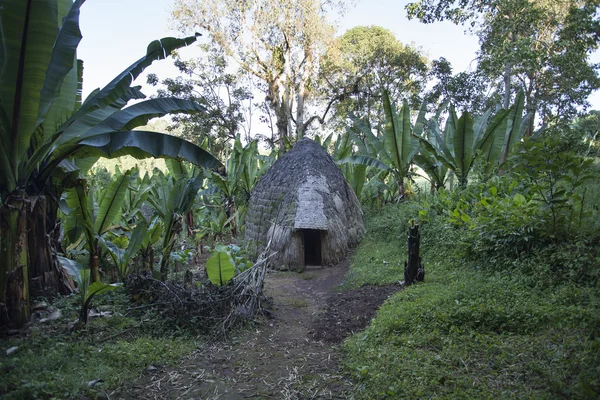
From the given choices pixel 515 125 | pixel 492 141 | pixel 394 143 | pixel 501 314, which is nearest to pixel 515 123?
pixel 515 125

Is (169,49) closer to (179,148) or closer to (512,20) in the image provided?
(179,148)

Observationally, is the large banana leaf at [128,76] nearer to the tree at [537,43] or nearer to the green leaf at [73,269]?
the green leaf at [73,269]

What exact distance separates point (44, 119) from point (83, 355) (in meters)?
2.39

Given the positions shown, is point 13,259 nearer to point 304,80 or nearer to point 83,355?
point 83,355

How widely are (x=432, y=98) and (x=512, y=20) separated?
9.46 m

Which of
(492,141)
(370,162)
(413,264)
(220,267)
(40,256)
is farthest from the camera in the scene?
(370,162)

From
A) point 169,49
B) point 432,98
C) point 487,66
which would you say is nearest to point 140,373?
point 169,49

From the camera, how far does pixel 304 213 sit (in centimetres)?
885

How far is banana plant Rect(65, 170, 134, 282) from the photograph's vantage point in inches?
204

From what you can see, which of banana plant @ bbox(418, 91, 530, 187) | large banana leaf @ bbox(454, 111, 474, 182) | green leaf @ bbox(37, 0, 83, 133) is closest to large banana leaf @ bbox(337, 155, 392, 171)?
banana plant @ bbox(418, 91, 530, 187)

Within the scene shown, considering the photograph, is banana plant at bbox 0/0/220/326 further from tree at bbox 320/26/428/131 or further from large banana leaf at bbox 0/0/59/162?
tree at bbox 320/26/428/131

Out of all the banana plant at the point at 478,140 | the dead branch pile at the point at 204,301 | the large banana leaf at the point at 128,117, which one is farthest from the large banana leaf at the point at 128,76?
the banana plant at the point at 478,140

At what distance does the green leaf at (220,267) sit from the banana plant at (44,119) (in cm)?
111

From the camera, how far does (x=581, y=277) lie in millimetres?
4355
